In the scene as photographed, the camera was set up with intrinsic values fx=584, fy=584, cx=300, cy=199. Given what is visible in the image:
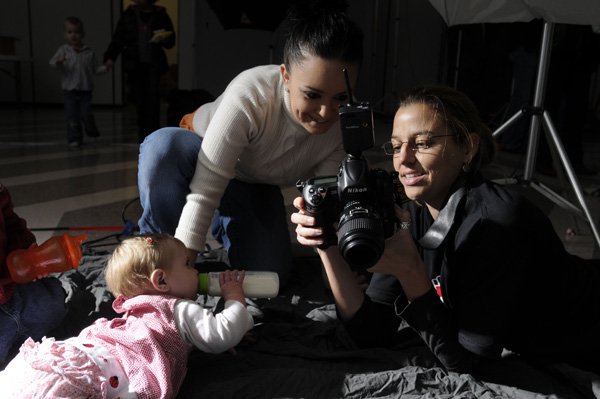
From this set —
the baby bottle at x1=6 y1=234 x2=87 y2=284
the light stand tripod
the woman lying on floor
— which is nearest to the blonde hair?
the baby bottle at x1=6 y1=234 x2=87 y2=284

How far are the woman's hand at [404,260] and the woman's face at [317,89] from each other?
37 cm

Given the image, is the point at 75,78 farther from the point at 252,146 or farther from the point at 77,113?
the point at 252,146

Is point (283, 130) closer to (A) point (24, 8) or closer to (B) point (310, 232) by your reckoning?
(B) point (310, 232)

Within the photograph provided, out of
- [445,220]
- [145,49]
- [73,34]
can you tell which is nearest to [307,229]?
[445,220]

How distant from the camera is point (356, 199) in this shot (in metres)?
0.85

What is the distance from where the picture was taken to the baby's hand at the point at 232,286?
3.72ft

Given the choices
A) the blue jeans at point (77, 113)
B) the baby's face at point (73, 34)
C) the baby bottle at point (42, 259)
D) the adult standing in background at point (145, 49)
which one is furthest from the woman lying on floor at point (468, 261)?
the baby's face at point (73, 34)

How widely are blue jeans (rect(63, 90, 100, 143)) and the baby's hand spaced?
9.83ft

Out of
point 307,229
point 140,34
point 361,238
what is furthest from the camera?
point 140,34

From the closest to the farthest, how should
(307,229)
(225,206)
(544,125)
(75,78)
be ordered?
(307,229) → (225,206) → (544,125) → (75,78)

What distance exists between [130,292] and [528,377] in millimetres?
765

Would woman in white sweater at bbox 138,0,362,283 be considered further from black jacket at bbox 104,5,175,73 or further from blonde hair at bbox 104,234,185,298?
black jacket at bbox 104,5,175,73

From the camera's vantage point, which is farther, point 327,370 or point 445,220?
point 327,370

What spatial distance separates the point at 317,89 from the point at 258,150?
301 millimetres
